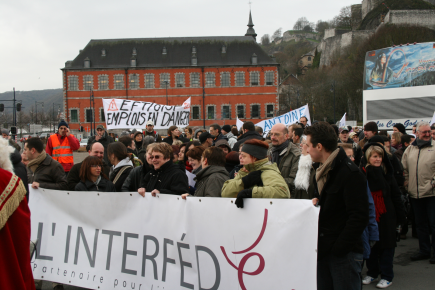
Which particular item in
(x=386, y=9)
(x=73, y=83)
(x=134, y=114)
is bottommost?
(x=134, y=114)

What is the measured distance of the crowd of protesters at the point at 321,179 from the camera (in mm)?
3309

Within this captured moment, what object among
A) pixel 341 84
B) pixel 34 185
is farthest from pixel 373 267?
pixel 341 84

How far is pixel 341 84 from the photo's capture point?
56750 millimetres

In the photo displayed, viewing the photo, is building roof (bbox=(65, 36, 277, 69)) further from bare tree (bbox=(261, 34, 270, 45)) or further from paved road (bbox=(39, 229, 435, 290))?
bare tree (bbox=(261, 34, 270, 45))

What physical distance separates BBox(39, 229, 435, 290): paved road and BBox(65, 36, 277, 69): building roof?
186 ft

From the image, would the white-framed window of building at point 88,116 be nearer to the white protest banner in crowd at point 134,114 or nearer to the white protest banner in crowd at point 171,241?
the white protest banner in crowd at point 134,114

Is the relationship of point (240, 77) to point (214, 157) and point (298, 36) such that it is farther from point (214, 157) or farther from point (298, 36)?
point (298, 36)

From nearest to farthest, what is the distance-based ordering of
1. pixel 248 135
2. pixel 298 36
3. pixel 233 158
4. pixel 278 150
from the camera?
1. pixel 278 150
2. pixel 233 158
3. pixel 248 135
4. pixel 298 36

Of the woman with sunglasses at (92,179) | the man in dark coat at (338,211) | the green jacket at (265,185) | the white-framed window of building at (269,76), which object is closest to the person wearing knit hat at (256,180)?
the green jacket at (265,185)

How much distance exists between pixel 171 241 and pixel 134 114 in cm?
938

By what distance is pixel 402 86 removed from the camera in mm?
16484

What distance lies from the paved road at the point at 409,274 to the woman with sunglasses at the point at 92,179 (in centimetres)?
135

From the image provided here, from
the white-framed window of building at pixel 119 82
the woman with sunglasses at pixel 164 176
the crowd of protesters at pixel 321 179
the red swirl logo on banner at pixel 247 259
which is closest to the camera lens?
the crowd of protesters at pixel 321 179

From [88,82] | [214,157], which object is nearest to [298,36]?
[88,82]
